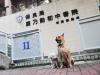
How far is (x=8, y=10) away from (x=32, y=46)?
5.91 meters

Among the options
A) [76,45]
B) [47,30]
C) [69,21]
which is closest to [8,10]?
[47,30]

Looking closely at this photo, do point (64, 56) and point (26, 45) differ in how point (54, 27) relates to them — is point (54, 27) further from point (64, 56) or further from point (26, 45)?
point (64, 56)

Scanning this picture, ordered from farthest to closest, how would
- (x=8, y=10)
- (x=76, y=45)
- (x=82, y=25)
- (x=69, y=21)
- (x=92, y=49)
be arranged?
(x=8, y=10) < (x=69, y=21) < (x=76, y=45) < (x=82, y=25) < (x=92, y=49)

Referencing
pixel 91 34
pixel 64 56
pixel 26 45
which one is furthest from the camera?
pixel 26 45

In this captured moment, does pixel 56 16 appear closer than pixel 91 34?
No

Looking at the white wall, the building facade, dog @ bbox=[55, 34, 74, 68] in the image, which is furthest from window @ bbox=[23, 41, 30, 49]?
dog @ bbox=[55, 34, 74, 68]

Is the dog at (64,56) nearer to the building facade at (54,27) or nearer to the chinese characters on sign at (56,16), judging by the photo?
the building facade at (54,27)

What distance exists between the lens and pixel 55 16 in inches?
532

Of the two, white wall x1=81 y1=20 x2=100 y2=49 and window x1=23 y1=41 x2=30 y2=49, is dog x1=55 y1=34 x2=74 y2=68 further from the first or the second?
window x1=23 y1=41 x2=30 y2=49

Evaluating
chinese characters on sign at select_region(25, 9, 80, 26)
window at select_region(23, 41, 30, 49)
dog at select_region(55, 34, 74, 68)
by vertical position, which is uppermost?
chinese characters on sign at select_region(25, 9, 80, 26)

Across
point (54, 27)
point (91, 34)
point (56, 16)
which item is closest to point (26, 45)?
point (54, 27)

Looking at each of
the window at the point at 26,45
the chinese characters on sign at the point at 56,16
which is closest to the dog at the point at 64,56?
the window at the point at 26,45

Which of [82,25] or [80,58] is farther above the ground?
[82,25]

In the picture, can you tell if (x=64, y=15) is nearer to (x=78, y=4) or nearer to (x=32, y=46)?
(x=78, y=4)
